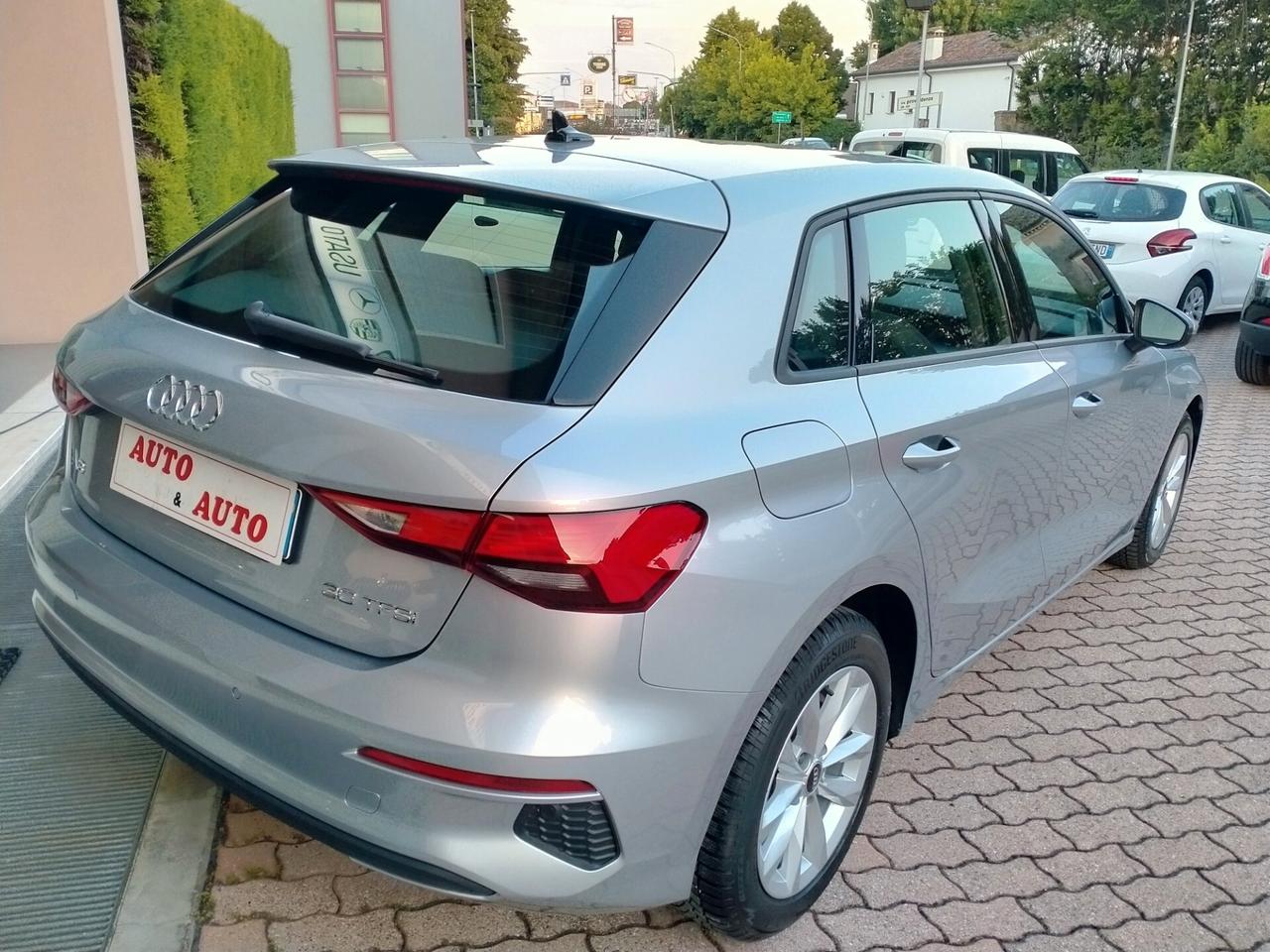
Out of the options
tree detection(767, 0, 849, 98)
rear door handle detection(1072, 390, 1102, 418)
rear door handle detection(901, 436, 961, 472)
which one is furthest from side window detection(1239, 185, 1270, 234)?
tree detection(767, 0, 849, 98)

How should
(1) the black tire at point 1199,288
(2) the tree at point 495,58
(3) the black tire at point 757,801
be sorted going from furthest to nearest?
1. (2) the tree at point 495,58
2. (1) the black tire at point 1199,288
3. (3) the black tire at point 757,801

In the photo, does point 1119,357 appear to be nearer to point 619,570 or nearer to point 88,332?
point 619,570

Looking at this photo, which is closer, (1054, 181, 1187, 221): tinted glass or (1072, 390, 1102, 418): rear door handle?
(1072, 390, 1102, 418): rear door handle

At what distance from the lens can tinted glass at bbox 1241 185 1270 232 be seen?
11.3 metres

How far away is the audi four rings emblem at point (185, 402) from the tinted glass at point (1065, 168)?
14.4 m

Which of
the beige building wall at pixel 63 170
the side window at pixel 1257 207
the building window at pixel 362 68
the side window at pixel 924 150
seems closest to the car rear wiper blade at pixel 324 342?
the beige building wall at pixel 63 170

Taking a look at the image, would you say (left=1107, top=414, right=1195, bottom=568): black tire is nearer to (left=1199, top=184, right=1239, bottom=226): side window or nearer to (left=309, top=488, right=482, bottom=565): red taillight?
(left=309, top=488, right=482, bottom=565): red taillight

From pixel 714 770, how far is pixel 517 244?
108 centimetres

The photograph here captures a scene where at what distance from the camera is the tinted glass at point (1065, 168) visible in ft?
48.1

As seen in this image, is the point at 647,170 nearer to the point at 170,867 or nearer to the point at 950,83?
the point at 170,867

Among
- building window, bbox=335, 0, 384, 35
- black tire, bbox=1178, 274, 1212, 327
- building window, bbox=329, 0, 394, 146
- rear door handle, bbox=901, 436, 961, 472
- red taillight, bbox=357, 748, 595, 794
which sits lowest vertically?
black tire, bbox=1178, 274, 1212, 327

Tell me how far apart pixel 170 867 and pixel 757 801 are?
1365 millimetres

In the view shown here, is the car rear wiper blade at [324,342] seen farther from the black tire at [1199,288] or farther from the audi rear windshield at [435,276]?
the black tire at [1199,288]

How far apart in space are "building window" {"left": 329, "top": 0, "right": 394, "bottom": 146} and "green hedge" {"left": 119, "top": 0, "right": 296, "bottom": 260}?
16.9 metres
